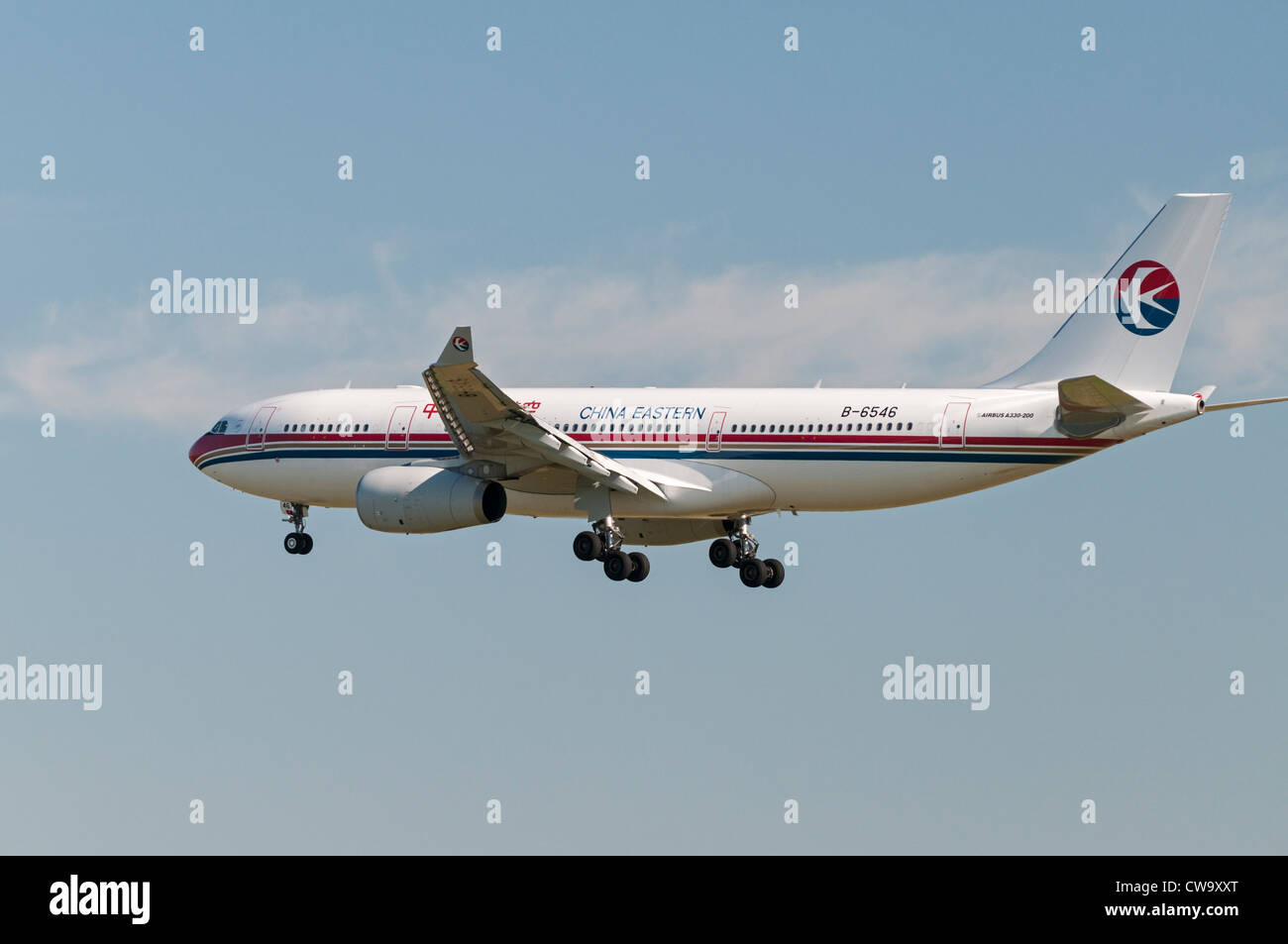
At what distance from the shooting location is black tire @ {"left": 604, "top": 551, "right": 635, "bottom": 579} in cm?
5144

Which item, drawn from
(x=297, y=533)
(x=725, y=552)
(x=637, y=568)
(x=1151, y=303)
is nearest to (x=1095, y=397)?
(x=1151, y=303)

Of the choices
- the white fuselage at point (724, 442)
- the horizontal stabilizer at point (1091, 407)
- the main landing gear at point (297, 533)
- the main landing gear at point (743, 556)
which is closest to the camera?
the horizontal stabilizer at point (1091, 407)

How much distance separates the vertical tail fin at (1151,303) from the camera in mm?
48250

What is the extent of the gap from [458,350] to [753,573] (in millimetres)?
10704

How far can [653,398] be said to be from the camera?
173 ft

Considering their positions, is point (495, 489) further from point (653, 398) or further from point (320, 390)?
point (320, 390)

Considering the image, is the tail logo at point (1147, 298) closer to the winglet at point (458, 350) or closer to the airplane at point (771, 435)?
the airplane at point (771, 435)

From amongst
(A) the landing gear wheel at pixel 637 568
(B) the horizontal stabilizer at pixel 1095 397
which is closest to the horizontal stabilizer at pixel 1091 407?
(B) the horizontal stabilizer at pixel 1095 397

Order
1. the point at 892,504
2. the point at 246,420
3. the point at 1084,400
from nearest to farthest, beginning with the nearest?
the point at 1084,400, the point at 892,504, the point at 246,420

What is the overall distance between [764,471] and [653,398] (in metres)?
4.12

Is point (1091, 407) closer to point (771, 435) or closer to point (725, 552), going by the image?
point (771, 435)

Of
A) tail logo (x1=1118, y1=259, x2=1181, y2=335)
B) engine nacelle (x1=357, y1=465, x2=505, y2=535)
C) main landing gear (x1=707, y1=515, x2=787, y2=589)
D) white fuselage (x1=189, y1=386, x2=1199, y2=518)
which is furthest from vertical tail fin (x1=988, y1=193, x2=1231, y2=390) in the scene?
engine nacelle (x1=357, y1=465, x2=505, y2=535)

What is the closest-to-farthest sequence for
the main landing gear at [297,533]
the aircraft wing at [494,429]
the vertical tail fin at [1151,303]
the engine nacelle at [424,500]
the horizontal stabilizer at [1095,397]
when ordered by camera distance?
the horizontal stabilizer at [1095,397] → the aircraft wing at [494,429] → the vertical tail fin at [1151,303] → the engine nacelle at [424,500] → the main landing gear at [297,533]

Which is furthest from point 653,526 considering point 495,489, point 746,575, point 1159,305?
point 1159,305
